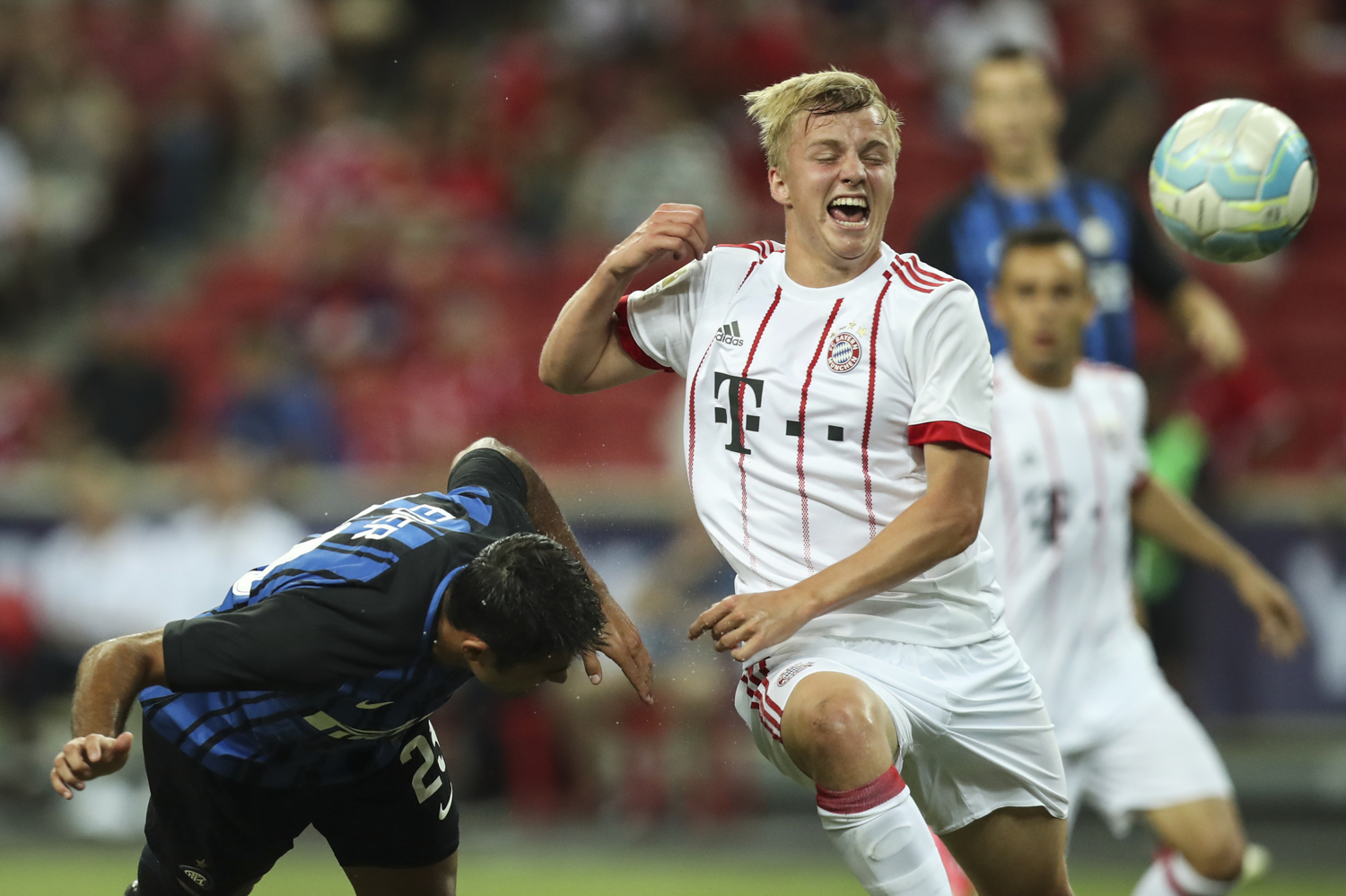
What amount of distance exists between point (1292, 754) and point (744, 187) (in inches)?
190

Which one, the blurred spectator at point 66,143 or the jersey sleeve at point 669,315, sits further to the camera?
the blurred spectator at point 66,143

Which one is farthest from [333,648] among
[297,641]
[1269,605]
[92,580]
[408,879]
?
[92,580]

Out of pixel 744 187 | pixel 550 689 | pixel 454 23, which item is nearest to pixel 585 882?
pixel 550 689

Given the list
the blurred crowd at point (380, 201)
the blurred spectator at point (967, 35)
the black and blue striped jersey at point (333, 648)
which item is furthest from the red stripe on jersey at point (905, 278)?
the blurred spectator at point (967, 35)

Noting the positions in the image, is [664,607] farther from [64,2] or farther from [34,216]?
[64,2]

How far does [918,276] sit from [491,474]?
1.18 m

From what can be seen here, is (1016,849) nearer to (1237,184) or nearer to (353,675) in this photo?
(353,675)

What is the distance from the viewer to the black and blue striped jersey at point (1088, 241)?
5984mm

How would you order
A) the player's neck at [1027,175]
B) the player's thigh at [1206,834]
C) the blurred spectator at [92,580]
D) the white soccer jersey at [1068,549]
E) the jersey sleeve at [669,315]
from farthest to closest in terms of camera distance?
the blurred spectator at [92,580]
the player's neck at [1027,175]
the white soccer jersey at [1068,549]
the player's thigh at [1206,834]
the jersey sleeve at [669,315]

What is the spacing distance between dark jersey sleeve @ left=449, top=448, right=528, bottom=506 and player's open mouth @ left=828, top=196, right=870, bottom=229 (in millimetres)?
1079

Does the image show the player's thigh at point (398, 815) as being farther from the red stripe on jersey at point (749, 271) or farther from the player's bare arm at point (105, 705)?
the red stripe on jersey at point (749, 271)

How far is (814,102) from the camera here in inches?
154

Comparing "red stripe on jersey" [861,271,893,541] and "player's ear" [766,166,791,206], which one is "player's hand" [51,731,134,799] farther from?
"player's ear" [766,166,791,206]

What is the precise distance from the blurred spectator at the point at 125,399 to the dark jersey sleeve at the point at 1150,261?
5.99 metres
